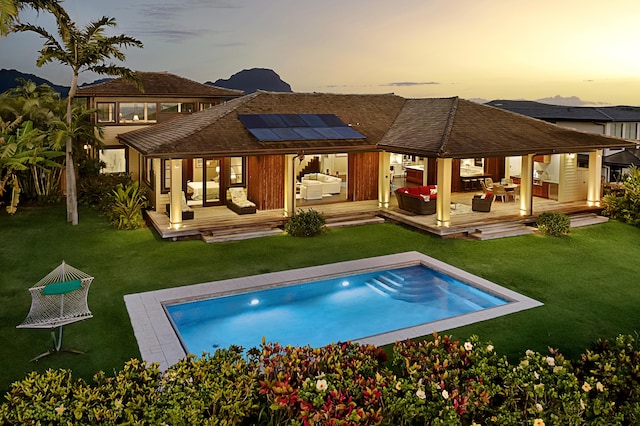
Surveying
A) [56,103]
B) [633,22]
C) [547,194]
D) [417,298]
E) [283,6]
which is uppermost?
[283,6]

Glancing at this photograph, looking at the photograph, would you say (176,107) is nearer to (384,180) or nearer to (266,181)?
(266,181)

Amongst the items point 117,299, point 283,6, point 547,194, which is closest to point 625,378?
point 117,299

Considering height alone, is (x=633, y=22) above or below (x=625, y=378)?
above

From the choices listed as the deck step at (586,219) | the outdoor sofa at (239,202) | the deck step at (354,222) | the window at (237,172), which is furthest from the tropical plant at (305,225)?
the deck step at (586,219)

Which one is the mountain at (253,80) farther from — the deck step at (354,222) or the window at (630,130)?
the deck step at (354,222)

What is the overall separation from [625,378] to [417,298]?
235 inches

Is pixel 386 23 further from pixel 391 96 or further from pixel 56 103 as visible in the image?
pixel 56 103

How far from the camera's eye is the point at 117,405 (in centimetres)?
536

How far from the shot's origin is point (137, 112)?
26.0 m

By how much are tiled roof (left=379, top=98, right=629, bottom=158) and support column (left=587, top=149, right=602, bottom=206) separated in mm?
600

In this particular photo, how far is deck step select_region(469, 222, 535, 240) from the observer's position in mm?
16938

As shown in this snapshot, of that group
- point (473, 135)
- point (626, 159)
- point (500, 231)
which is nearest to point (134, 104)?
point (473, 135)

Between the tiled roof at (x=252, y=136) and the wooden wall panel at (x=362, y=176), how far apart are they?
3.84ft

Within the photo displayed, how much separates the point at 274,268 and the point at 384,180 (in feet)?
26.2
